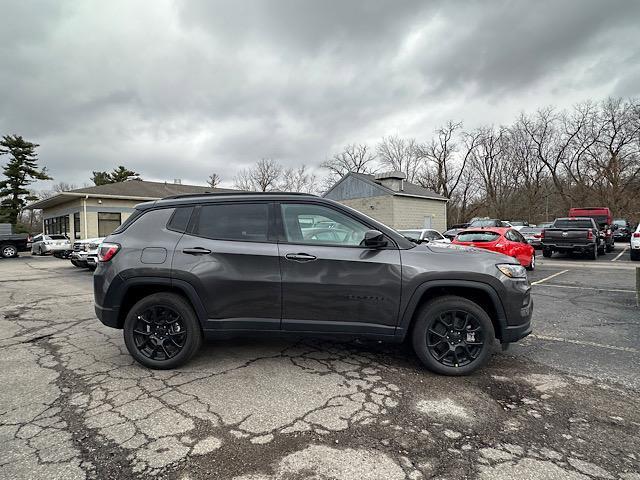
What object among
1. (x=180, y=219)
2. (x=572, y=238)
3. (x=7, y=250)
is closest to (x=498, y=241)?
(x=572, y=238)

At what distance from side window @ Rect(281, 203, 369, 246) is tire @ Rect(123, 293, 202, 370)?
51.3 inches

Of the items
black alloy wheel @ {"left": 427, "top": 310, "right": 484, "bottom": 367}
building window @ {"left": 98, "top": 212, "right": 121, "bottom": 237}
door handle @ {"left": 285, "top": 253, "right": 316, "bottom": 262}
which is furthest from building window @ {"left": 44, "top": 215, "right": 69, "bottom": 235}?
black alloy wheel @ {"left": 427, "top": 310, "right": 484, "bottom": 367}

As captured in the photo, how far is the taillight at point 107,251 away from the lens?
3.71 metres

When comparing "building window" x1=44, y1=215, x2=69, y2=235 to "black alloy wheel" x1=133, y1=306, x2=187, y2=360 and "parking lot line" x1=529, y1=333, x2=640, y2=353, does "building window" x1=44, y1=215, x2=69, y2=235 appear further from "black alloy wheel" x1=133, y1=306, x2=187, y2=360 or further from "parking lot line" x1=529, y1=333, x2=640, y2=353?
"parking lot line" x1=529, y1=333, x2=640, y2=353

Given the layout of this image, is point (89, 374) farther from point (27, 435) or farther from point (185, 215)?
point (185, 215)

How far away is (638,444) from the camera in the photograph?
7.87 feet

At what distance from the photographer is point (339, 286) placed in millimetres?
3410

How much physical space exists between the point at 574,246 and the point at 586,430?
14630 mm

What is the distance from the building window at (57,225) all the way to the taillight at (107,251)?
2676 centimetres

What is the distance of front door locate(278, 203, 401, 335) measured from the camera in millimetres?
3408

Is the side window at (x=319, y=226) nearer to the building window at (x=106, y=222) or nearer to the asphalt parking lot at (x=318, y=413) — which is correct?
the asphalt parking lot at (x=318, y=413)

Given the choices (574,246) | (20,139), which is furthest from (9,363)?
(20,139)

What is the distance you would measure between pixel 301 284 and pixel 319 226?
2.06 ft

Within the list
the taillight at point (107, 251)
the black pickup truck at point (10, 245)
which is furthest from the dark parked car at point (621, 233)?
the black pickup truck at point (10, 245)
